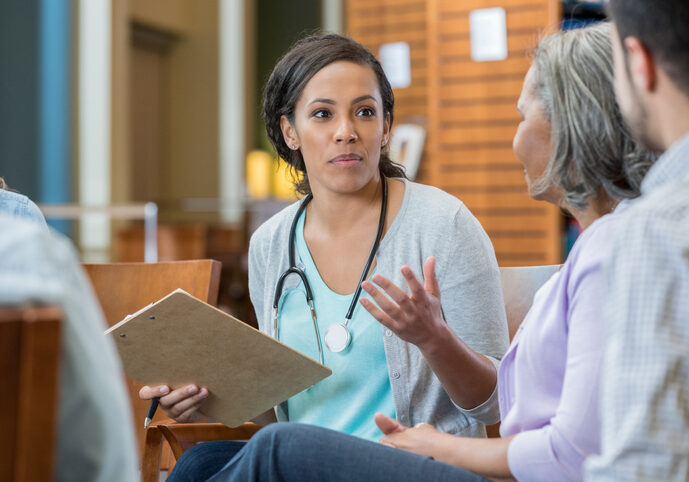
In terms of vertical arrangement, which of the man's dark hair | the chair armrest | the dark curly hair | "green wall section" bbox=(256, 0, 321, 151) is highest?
"green wall section" bbox=(256, 0, 321, 151)

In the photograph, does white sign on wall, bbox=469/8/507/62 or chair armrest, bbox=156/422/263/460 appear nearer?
chair armrest, bbox=156/422/263/460

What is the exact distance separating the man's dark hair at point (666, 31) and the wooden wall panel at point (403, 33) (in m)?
5.34

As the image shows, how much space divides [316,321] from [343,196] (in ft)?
0.92

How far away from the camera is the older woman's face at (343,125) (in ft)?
5.43

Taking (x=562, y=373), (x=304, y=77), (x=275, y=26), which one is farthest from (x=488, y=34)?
(x=562, y=373)

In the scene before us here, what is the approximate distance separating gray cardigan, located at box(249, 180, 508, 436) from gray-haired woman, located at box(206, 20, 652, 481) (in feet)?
1.15

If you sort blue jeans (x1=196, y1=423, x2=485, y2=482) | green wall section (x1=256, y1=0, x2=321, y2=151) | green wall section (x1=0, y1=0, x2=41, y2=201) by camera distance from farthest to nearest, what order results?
green wall section (x1=256, y1=0, x2=321, y2=151) → green wall section (x1=0, y1=0, x2=41, y2=201) → blue jeans (x1=196, y1=423, x2=485, y2=482)

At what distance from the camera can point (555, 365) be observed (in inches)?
39.5

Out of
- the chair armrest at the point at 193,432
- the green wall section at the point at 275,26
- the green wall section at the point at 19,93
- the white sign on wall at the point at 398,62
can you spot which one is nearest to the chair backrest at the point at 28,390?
the chair armrest at the point at 193,432

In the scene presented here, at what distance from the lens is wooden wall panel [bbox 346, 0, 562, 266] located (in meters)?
5.40

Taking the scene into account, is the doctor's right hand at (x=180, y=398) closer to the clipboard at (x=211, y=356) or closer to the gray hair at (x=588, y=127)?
the clipboard at (x=211, y=356)

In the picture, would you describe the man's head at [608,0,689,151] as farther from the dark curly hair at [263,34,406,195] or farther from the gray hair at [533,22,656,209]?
the dark curly hair at [263,34,406,195]

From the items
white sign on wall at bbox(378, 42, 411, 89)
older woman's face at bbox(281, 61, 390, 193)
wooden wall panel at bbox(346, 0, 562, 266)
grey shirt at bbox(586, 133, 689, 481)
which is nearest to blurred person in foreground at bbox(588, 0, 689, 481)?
grey shirt at bbox(586, 133, 689, 481)

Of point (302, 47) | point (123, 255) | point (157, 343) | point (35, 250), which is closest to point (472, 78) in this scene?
point (123, 255)
